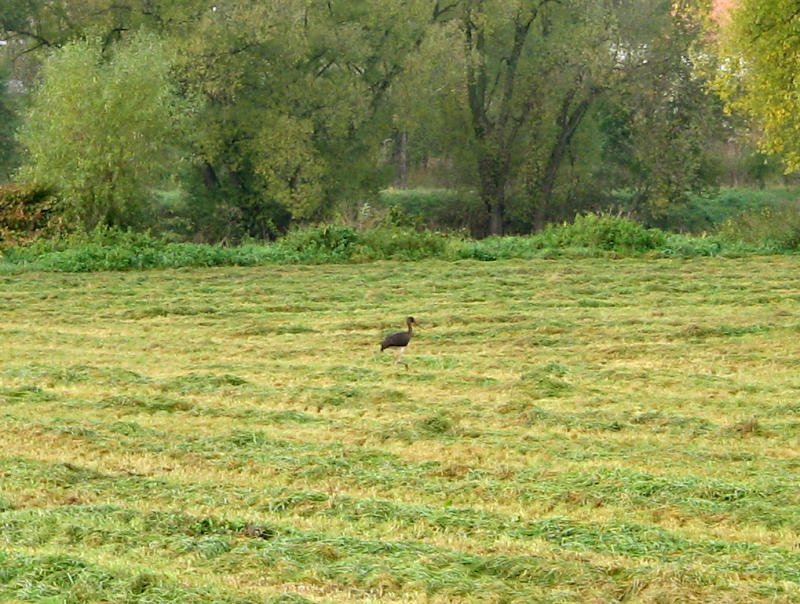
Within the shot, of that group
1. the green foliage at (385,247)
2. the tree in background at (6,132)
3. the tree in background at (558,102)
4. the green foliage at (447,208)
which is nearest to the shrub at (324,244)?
the green foliage at (385,247)

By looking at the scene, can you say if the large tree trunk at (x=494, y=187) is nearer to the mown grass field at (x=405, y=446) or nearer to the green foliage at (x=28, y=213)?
the green foliage at (x=28, y=213)

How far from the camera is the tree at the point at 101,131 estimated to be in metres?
34.5

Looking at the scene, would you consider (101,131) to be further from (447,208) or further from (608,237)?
(447,208)

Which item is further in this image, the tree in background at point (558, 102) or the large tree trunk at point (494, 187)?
the large tree trunk at point (494, 187)

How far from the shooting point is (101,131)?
3456cm

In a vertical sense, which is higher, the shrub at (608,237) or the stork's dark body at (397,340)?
the shrub at (608,237)

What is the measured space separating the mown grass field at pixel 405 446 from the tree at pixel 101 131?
838cm

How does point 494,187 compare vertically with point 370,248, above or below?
above

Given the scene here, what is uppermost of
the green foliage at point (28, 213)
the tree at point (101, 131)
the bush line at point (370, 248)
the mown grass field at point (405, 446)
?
the tree at point (101, 131)

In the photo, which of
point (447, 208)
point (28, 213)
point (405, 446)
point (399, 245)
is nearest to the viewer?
point (405, 446)

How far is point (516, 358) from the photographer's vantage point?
64.2ft

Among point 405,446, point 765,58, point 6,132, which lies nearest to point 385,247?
point 765,58

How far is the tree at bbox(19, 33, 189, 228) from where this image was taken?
34.5 metres

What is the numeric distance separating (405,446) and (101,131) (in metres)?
23.3
